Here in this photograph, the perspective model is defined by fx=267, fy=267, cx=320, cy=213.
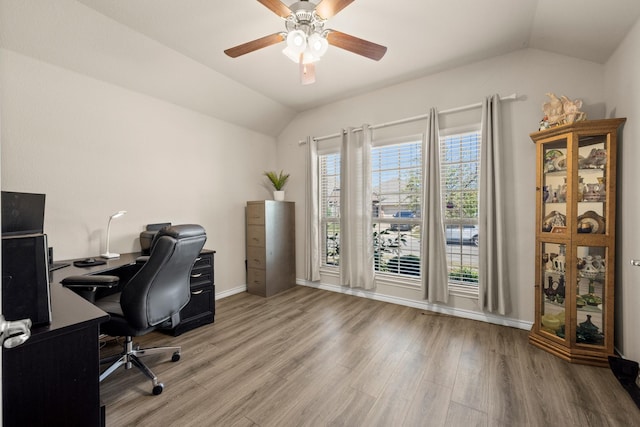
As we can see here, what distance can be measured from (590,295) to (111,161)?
446cm

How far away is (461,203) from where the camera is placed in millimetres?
3014

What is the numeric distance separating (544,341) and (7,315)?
3.38 meters

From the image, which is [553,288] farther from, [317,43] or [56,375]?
[56,375]

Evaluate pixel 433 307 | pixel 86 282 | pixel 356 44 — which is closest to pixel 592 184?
pixel 433 307

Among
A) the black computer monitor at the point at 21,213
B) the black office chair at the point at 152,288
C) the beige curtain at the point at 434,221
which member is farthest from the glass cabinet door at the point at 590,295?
the black computer monitor at the point at 21,213

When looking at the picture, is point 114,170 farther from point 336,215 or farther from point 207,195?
point 336,215

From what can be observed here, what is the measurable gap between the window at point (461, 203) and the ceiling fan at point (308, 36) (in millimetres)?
1570

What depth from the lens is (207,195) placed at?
3574 mm

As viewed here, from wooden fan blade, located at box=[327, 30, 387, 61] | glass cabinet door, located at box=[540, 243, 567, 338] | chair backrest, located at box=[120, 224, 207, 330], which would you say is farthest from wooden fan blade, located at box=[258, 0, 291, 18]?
glass cabinet door, located at box=[540, 243, 567, 338]

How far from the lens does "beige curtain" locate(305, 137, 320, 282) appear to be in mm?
3973

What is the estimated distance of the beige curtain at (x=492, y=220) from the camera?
2645mm

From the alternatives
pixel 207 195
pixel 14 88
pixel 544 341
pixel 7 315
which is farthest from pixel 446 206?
pixel 14 88

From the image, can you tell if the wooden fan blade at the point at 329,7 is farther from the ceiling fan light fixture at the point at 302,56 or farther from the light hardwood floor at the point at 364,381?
the light hardwood floor at the point at 364,381

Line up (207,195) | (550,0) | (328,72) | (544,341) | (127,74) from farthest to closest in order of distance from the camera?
(207,195), (328,72), (127,74), (544,341), (550,0)
